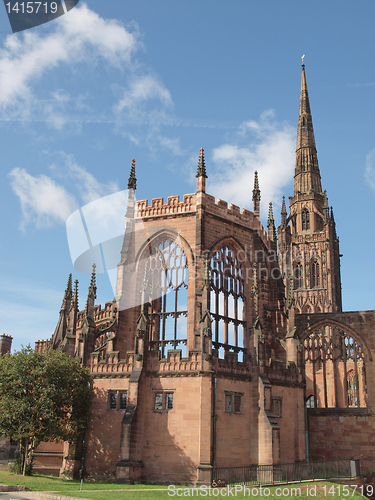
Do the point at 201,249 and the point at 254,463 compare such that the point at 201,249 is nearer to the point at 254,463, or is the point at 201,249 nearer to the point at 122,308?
the point at 122,308

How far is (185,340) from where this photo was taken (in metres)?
30.7

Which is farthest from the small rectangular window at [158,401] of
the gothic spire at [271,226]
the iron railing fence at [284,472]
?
the gothic spire at [271,226]

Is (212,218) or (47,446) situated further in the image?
(212,218)

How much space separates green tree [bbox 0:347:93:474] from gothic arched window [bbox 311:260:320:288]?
156 ft

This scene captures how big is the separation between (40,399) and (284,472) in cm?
1306

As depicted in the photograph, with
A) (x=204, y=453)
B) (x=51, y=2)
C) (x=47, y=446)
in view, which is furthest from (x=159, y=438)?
(x=51, y=2)

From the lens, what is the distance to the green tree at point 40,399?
26250 millimetres

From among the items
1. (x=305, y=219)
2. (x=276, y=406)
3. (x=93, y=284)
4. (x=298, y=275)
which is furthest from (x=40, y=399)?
(x=305, y=219)

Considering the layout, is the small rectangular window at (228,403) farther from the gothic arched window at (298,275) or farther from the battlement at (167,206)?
the gothic arched window at (298,275)

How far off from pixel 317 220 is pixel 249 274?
138 feet

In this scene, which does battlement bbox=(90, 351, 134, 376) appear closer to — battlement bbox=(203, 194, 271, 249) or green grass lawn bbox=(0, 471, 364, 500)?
green grass lawn bbox=(0, 471, 364, 500)

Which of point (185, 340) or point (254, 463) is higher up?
point (185, 340)

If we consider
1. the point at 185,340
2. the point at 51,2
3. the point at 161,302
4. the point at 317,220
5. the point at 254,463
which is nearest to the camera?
the point at 51,2

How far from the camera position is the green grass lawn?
68.3ft
